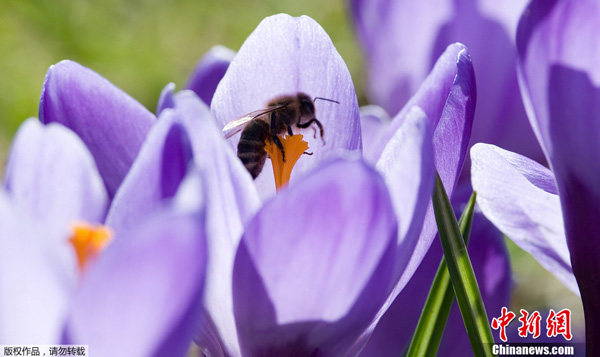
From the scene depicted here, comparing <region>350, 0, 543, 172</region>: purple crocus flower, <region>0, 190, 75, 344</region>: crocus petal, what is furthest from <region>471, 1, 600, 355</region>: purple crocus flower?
<region>350, 0, 543, 172</region>: purple crocus flower

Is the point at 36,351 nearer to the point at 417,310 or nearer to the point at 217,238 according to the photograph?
the point at 217,238

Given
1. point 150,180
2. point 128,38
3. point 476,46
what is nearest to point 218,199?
point 150,180

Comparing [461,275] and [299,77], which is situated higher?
[299,77]

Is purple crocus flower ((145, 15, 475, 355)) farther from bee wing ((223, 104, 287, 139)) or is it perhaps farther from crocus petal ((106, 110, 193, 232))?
bee wing ((223, 104, 287, 139))

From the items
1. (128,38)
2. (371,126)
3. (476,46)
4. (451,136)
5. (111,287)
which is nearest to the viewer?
(111,287)

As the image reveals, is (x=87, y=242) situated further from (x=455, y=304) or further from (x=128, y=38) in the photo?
(x=128, y=38)

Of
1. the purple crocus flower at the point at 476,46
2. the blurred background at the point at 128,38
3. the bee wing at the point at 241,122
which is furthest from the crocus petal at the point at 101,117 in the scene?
the blurred background at the point at 128,38
